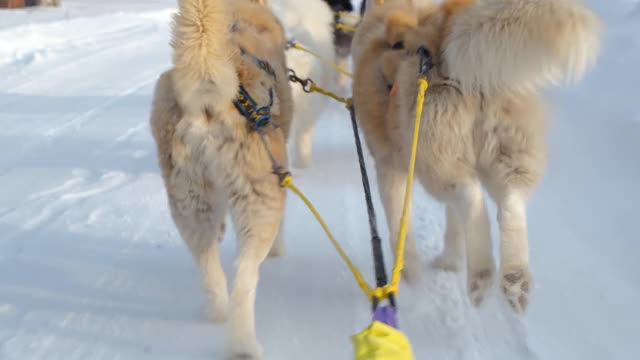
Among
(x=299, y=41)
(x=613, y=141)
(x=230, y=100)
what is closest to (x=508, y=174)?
(x=230, y=100)

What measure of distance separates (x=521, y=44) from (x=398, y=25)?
105cm

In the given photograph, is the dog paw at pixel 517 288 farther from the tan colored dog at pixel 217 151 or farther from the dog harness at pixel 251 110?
the dog harness at pixel 251 110

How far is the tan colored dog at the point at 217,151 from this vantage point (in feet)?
7.91

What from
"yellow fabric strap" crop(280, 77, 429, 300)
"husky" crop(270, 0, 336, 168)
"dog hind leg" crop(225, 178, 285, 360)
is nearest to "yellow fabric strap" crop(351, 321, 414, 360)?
"yellow fabric strap" crop(280, 77, 429, 300)

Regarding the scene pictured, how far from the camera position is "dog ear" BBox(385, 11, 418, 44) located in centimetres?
318

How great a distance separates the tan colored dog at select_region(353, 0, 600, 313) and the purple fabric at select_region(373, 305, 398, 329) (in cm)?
89

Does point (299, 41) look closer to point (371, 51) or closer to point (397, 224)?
point (371, 51)

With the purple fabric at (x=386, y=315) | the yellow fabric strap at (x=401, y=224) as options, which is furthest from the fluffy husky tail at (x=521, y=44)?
the purple fabric at (x=386, y=315)

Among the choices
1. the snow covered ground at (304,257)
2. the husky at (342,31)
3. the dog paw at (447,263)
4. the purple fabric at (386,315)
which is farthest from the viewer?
the husky at (342,31)

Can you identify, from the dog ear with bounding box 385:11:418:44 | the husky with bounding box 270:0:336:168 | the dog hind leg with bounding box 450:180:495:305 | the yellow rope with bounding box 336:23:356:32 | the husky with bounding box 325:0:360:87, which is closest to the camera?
the dog hind leg with bounding box 450:180:495:305

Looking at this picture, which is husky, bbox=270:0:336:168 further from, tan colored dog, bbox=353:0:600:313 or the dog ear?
tan colored dog, bbox=353:0:600:313

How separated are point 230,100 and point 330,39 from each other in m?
3.39

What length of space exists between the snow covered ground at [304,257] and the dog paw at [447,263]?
0.07 metres

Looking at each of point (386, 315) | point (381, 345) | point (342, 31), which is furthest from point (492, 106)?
point (342, 31)
